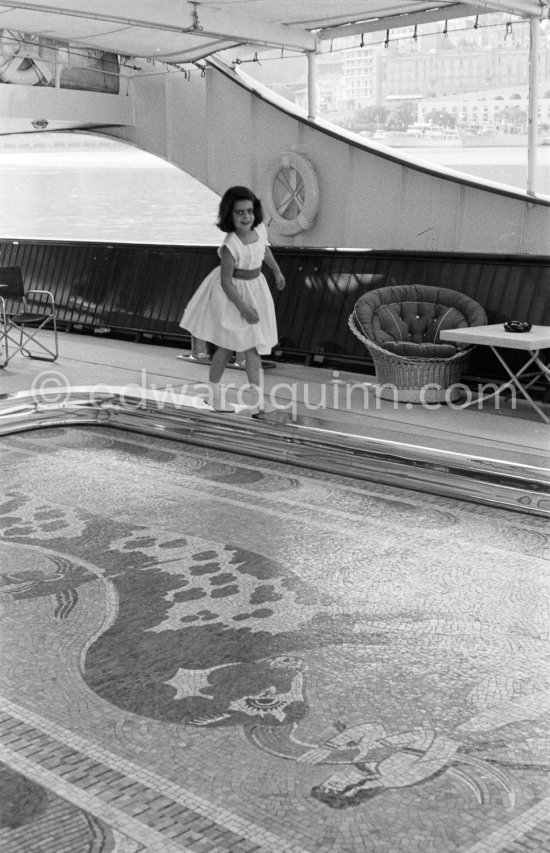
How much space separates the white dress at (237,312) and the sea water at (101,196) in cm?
550

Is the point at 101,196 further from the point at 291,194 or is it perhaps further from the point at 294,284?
the point at 294,284

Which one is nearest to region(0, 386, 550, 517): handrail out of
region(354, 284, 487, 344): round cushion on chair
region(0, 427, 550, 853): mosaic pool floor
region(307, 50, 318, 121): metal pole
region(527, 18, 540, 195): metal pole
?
region(0, 427, 550, 853): mosaic pool floor

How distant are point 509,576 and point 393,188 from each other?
6654 mm

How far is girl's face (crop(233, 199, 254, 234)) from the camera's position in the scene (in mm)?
5672

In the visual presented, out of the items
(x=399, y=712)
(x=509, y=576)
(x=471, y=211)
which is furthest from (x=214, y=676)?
(x=471, y=211)

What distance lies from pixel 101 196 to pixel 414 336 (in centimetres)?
760

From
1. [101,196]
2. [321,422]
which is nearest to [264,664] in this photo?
[321,422]

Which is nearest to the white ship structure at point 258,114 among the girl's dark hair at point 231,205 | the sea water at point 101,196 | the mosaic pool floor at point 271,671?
the sea water at point 101,196

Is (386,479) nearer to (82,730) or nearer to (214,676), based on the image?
(214,676)

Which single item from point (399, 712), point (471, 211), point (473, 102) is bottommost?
point (399, 712)

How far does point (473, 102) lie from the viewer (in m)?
8.69

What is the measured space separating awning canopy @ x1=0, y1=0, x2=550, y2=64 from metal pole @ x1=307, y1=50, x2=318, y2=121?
242mm

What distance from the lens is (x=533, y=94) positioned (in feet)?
24.7

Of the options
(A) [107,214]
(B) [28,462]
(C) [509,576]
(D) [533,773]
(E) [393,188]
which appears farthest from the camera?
(A) [107,214]
